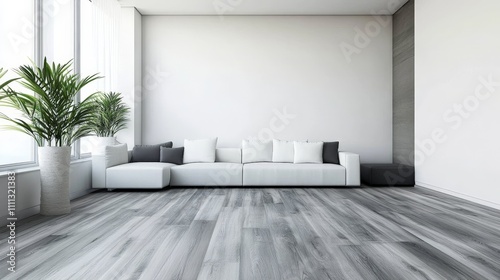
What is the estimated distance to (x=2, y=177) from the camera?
2740 millimetres

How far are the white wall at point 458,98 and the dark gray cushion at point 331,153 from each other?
53.8 inches

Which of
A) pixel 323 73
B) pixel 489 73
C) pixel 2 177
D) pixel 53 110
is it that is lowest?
pixel 2 177

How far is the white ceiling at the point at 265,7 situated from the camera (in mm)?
5465

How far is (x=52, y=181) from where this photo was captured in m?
3.21

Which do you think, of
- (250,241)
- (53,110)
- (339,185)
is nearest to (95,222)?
(53,110)

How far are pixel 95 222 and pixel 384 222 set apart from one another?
9.40 ft

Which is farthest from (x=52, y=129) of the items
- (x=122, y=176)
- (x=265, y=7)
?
(x=265, y=7)

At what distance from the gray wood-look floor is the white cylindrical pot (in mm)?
189

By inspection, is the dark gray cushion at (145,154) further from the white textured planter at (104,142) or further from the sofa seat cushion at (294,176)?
the sofa seat cushion at (294,176)

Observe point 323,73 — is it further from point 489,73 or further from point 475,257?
point 475,257

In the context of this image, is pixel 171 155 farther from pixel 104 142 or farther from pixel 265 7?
pixel 265 7

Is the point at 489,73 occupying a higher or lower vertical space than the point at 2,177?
higher

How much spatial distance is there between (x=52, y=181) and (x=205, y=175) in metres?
2.29

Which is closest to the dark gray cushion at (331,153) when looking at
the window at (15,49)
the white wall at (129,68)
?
the white wall at (129,68)
